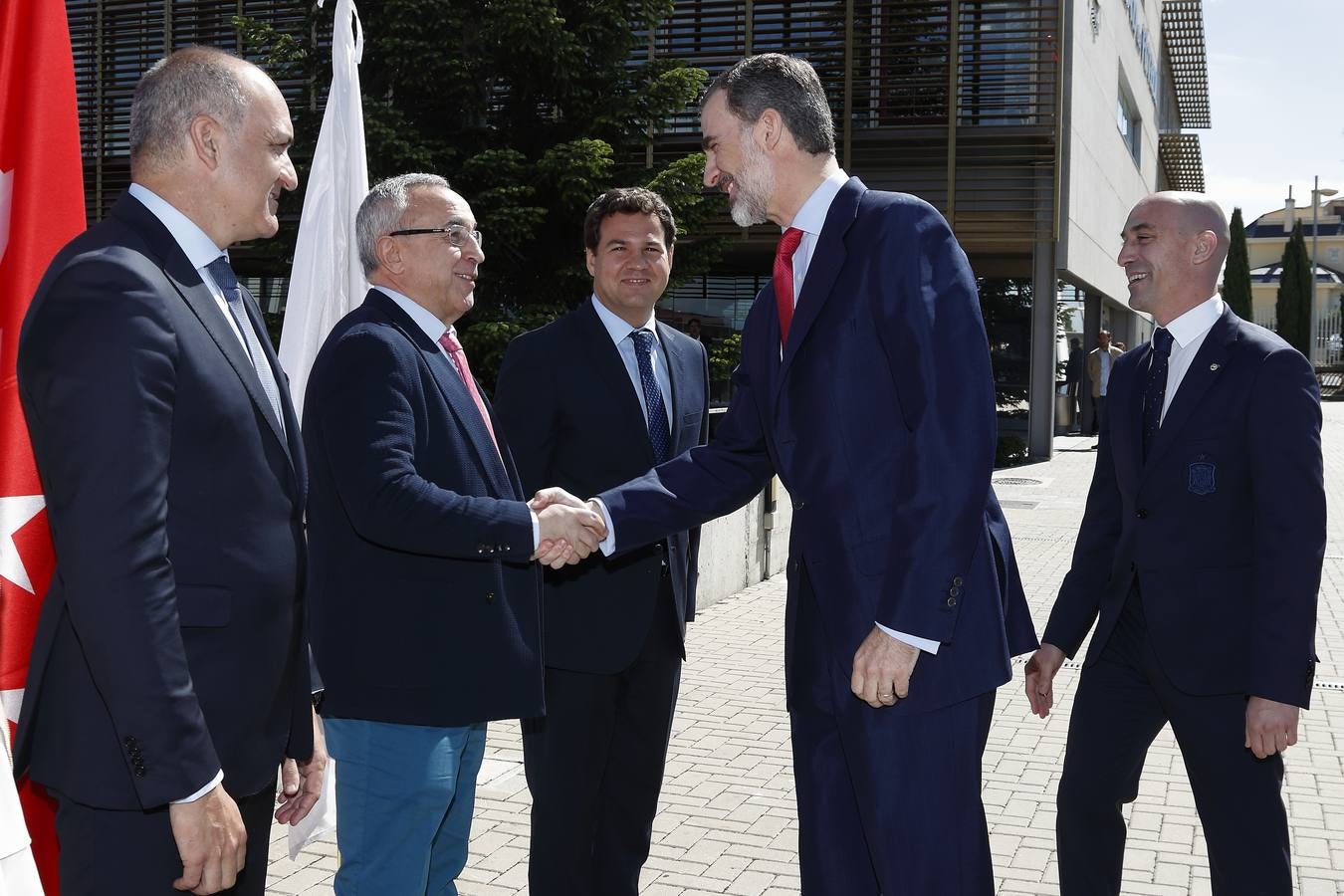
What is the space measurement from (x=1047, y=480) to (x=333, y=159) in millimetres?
15631

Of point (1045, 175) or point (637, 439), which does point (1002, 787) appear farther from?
point (1045, 175)

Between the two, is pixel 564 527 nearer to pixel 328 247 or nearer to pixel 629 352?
pixel 629 352

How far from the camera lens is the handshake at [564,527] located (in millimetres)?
3188

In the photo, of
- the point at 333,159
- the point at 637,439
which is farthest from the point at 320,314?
the point at 637,439

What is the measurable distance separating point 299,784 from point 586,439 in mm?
1422

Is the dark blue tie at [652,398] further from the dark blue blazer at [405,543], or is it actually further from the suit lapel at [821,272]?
the suit lapel at [821,272]

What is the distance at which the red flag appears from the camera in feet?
9.02

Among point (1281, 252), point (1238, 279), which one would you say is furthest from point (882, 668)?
point (1281, 252)

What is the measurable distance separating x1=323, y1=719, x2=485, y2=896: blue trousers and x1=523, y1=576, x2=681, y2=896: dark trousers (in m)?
0.63

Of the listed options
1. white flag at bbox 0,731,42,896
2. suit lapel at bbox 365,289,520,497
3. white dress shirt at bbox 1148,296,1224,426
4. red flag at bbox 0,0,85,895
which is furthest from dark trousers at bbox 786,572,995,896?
red flag at bbox 0,0,85,895

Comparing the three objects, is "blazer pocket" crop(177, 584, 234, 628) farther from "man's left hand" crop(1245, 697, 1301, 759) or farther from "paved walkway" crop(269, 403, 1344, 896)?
"man's left hand" crop(1245, 697, 1301, 759)

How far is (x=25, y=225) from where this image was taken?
2828 mm

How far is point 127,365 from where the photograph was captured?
2031 mm

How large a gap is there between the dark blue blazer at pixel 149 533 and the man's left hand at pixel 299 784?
12.0 inches
